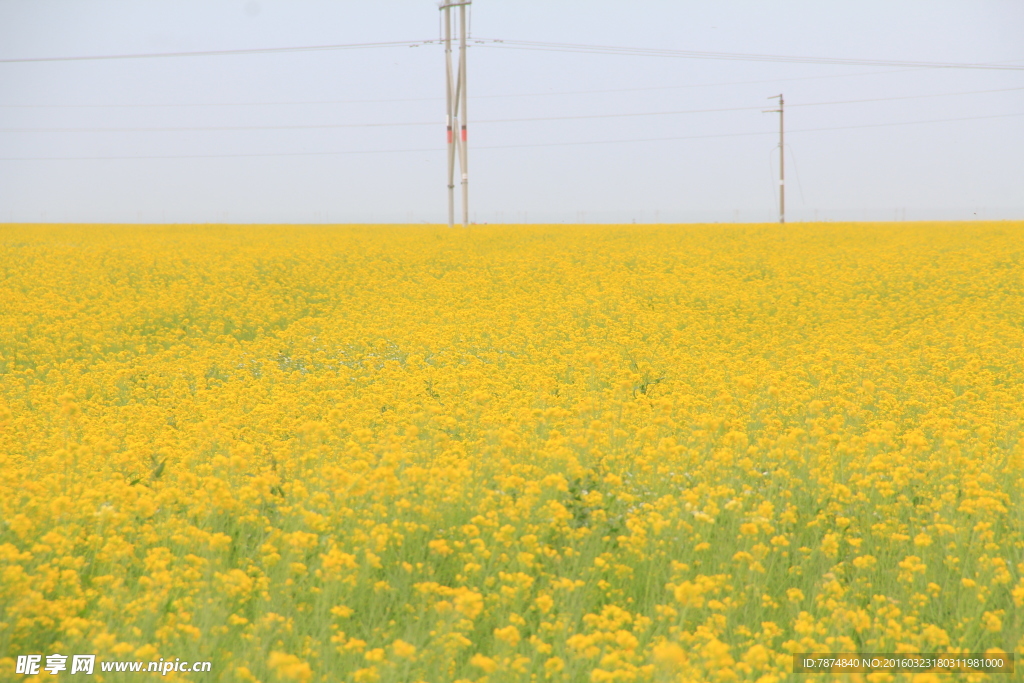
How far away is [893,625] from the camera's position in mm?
3877

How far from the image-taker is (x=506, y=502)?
4.95m

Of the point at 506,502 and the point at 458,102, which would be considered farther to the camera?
the point at 458,102

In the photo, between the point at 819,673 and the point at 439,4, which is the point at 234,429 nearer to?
the point at 819,673

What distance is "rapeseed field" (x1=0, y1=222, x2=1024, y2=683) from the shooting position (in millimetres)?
3764

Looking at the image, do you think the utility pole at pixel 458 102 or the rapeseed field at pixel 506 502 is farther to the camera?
the utility pole at pixel 458 102

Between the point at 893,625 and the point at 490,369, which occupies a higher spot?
the point at 490,369

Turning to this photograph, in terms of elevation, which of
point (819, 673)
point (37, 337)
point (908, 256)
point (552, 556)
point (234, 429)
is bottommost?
point (819, 673)

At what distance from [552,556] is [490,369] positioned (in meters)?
4.99

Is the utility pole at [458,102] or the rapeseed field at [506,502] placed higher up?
the utility pole at [458,102]

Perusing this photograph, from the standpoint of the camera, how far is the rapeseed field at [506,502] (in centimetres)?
376

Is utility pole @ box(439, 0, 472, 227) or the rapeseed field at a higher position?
utility pole @ box(439, 0, 472, 227)

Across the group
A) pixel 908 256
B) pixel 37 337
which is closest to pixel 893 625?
pixel 37 337

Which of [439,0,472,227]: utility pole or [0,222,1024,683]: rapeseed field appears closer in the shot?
[0,222,1024,683]: rapeseed field

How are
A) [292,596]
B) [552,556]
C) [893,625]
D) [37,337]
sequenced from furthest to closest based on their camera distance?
[37,337], [552,556], [292,596], [893,625]
